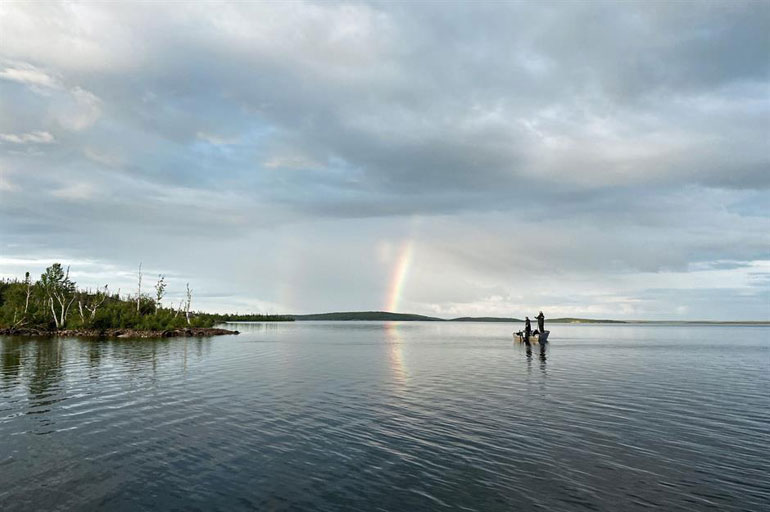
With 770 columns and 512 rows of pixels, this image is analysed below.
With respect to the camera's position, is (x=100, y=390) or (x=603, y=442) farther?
(x=100, y=390)

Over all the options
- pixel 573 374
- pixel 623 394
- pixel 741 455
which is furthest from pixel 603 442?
pixel 573 374

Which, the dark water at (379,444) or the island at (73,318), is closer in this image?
the dark water at (379,444)

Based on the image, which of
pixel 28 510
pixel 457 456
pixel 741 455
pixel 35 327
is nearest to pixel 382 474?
pixel 457 456

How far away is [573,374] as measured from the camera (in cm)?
4803

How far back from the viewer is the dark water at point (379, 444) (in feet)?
48.8

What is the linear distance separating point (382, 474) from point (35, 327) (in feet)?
448

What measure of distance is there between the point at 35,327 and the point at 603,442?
14101 centimetres

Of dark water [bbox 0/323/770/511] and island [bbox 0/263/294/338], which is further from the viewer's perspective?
island [bbox 0/263/294/338]

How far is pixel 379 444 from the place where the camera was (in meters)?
21.0

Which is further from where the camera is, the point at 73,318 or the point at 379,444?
the point at 73,318

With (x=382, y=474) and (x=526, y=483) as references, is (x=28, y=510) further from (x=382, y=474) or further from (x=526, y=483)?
(x=526, y=483)

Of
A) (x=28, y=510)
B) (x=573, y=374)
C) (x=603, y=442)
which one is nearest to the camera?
(x=28, y=510)

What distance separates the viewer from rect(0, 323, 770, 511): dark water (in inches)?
586

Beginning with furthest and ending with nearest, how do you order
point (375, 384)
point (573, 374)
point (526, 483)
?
point (573, 374), point (375, 384), point (526, 483)
